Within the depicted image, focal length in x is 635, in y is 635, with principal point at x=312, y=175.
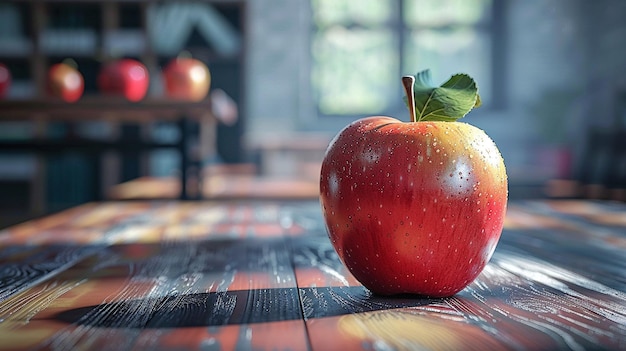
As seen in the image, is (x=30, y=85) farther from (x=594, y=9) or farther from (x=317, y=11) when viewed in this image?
(x=594, y=9)

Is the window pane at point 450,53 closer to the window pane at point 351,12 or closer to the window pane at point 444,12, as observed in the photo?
the window pane at point 444,12

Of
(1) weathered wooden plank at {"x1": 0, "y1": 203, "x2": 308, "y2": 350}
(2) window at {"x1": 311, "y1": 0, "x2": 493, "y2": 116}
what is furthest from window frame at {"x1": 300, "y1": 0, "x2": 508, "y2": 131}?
(1) weathered wooden plank at {"x1": 0, "y1": 203, "x2": 308, "y2": 350}

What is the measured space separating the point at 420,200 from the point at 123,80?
6.31 feet

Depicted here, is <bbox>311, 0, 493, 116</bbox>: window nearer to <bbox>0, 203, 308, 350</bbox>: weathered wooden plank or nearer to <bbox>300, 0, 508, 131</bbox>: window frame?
<bbox>300, 0, 508, 131</bbox>: window frame

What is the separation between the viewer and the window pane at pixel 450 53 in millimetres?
5605

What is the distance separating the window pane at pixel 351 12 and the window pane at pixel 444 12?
0.20 meters

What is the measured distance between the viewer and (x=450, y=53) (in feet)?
18.6

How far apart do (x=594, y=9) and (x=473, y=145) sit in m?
5.73

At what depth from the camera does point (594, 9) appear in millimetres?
5648

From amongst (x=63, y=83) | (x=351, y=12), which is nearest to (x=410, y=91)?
(x=63, y=83)

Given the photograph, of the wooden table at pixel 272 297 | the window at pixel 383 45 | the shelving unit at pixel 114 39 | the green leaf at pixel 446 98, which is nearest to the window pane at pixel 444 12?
the window at pixel 383 45

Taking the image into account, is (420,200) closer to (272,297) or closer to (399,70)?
(272,297)

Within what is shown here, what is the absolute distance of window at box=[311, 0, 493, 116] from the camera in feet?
18.3

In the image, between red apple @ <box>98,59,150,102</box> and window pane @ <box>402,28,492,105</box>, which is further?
window pane @ <box>402,28,492,105</box>
